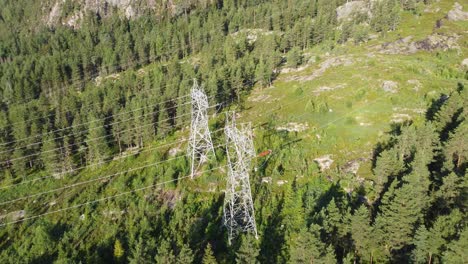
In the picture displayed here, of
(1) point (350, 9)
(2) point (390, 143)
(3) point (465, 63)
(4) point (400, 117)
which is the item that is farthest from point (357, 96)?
(1) point (350, 9)

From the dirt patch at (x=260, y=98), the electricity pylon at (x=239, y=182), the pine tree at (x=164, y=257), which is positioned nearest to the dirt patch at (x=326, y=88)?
the dirt patch at (x=260, y=98)

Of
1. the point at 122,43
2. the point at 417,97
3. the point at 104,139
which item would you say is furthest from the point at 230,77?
the point at 122,43

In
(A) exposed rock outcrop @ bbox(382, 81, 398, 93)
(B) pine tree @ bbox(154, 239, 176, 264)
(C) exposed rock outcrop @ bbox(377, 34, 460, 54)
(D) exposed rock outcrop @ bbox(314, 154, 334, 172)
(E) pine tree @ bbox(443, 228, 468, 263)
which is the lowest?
(D) exposed rock outcrop @ bbox(314, 154, 334, 172)

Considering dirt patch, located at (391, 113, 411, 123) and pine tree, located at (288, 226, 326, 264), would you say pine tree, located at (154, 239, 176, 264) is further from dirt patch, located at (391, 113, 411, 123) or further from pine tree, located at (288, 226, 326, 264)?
dirt patch, located at (391, 113, 411, 123)

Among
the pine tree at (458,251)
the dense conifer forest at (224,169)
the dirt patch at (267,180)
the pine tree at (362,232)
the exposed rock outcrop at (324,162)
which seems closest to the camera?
the pine tree at (458,251)

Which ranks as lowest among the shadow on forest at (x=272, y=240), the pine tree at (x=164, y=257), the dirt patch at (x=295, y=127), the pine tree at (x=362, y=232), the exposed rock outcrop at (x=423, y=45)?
the shadow on forest at (x=272, y=240)

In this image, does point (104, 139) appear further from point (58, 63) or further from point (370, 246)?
point (58, 63)

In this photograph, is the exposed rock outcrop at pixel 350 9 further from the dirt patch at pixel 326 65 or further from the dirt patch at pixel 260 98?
the dirt patch at pixel 260 98

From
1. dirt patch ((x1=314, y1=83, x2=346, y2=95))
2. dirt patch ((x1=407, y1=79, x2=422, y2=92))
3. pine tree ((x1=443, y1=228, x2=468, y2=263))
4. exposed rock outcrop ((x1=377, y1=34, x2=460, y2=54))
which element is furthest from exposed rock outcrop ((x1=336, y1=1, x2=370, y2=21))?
pine tree ((x1=443, y1=228, x2=468, y2=263))
